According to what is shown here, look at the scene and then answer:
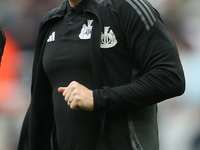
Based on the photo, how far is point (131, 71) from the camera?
1201 millimetres

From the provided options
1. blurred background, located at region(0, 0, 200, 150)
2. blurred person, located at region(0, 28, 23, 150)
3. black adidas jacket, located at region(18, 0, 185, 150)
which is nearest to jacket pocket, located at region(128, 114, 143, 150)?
black adidas jacket, located at region(18, 0, 185, 150)

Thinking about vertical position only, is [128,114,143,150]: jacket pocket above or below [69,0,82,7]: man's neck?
below

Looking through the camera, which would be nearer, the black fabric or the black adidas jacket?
the black adidas jacket

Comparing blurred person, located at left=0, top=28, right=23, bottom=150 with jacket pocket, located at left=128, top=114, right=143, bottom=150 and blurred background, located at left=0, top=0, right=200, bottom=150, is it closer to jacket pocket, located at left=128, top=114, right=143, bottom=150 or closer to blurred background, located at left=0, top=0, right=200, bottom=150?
blurred background, located at left=0, top=0, right=200, bottom=150

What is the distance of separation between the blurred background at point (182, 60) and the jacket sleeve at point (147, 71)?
176 centimetres

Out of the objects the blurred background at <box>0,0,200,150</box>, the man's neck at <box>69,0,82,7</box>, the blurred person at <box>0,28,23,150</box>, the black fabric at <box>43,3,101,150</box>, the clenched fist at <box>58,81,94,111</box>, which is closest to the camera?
the clenched fist at <box>58,81,94,111</box>

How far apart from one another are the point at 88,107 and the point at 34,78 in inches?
18.0

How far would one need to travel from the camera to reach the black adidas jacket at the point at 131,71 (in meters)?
1.11

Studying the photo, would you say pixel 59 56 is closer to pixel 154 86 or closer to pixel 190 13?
pixel 154 86

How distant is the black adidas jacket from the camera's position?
1.11 m

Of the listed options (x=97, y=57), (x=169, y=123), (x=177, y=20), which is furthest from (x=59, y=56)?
(x=177, y=20)

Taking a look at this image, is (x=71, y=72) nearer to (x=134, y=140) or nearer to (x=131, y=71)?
(x=131, y=71)

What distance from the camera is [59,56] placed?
128 centimetres

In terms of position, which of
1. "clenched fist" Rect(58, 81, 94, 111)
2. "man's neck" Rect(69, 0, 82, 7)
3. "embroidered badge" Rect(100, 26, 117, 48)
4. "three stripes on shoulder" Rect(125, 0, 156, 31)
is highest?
"man's neck" Rect(69, 0, 82, 7)
